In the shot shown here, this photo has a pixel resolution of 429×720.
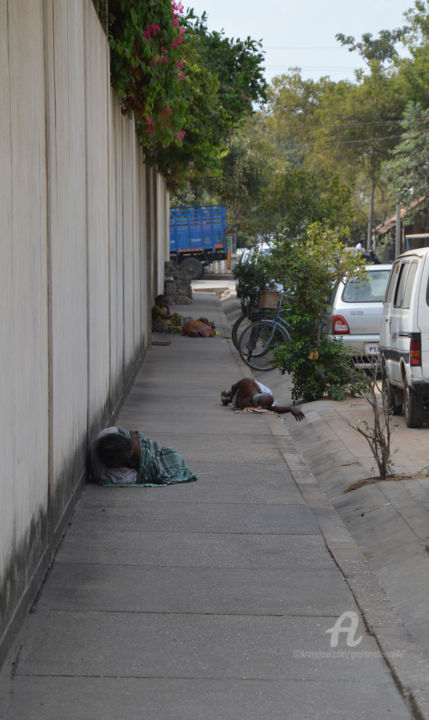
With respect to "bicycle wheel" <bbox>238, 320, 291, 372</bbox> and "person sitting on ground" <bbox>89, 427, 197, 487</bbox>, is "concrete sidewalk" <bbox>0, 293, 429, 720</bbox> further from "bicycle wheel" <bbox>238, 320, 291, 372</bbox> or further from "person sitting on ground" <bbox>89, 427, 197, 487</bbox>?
"bicycle wheel" <bbox>238, 320, 291, 372</bbox>

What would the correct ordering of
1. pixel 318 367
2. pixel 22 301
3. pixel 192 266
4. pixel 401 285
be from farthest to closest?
pixel 192 266 → pixel 318 367 → pixel 401 285 → pixel 22 301

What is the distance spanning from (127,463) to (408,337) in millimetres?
4001

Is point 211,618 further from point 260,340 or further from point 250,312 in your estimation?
point 250,312

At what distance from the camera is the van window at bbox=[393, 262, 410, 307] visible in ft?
36.3

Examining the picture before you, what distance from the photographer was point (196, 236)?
43.3 meters

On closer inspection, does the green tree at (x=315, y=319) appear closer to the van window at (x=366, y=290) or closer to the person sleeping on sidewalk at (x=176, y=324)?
the van window at (x=366, y=290)

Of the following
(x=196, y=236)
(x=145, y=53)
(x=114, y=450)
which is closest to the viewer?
(x=114, y=450)

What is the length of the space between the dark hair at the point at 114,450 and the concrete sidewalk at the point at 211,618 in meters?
0.27

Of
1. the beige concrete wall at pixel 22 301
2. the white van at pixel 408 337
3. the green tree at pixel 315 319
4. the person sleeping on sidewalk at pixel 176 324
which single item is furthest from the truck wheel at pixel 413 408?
the person sleeping on sidewalk at pixel 176 324

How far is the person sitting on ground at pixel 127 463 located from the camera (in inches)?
290

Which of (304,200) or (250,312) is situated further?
(304,200)

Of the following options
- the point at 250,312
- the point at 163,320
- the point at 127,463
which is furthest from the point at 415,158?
the point at 127,463

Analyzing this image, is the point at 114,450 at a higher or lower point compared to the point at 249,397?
higher

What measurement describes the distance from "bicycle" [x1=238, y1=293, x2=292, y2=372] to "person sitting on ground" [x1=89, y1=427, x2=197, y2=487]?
7811 mm
